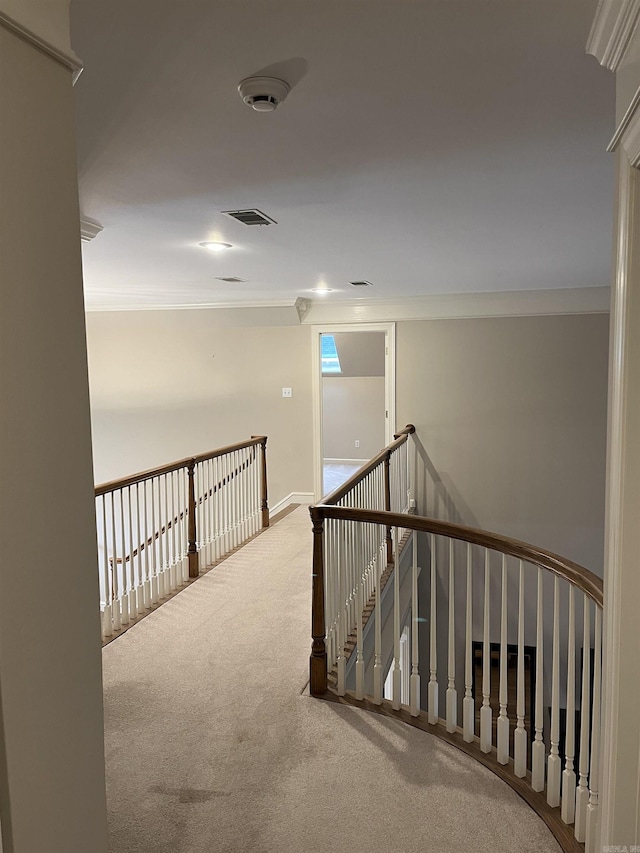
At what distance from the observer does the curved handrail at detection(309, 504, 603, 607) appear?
2158 mm

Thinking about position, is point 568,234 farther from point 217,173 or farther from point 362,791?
point 362,791

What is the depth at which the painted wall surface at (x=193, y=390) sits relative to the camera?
7.86 metres

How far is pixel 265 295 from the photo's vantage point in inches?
275

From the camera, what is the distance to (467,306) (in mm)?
7105

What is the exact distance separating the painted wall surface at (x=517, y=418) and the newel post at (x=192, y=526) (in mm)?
3120

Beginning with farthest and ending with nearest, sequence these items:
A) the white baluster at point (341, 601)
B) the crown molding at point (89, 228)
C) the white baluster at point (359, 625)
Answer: the crown molding at point (89, 228)
the white baluster at point (341, 601)
the white baluster at point (359, 625)

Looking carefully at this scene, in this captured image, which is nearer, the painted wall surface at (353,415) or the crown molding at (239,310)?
the crown molding at (239,310)

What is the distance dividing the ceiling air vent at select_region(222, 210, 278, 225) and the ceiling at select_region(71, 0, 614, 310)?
7cm

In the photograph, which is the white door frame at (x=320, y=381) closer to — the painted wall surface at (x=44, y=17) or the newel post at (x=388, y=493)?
the newel post at (x=388, y=493)

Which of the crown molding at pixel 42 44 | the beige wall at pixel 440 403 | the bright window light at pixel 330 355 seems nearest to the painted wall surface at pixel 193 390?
the beige wall at pixel 440 403

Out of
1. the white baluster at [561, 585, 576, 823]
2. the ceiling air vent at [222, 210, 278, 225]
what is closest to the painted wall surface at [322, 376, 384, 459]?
the ceiling air vent at [222, 210, 278, 225]

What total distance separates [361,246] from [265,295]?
2885mm

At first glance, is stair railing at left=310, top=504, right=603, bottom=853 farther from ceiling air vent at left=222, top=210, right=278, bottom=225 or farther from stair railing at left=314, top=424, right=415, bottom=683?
ceiling air vent at left=222, top=210, right=278, bottom=225

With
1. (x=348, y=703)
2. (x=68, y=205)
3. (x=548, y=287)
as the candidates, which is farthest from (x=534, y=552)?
(x=548, y=287)
